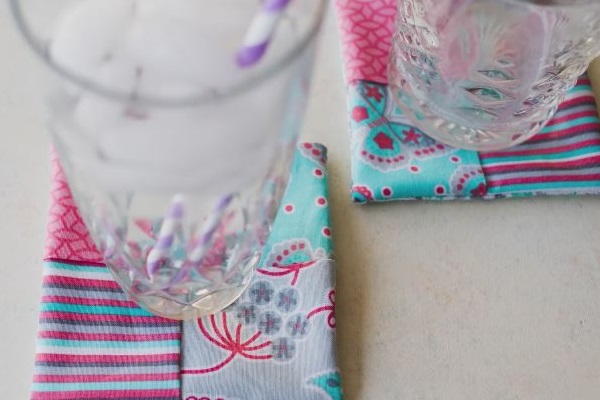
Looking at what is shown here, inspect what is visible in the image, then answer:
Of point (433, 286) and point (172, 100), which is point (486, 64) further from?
point (172, 100)

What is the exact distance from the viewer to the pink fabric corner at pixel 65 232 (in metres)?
0.35

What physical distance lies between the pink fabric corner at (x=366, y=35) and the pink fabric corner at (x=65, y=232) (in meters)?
→ 0.17

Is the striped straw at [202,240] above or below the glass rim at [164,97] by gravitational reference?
below

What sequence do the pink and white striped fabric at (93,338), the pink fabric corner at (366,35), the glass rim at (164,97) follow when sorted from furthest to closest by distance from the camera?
the pink fabric corner at (366,35) → the pink and white striped fabric at (93,338) → the glass rim at (164,97)

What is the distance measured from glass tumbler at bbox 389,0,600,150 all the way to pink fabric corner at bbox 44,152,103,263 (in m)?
0.18

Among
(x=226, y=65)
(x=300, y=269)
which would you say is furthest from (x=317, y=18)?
(x=300, y=269)

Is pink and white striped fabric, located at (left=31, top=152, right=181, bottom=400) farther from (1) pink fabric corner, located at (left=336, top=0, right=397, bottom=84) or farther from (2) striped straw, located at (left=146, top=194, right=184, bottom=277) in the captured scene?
(1) pink fabric corner, located at (left=336, top=0, right=397, bottom=84)

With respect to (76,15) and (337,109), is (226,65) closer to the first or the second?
(76,15)

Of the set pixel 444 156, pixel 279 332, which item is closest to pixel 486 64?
pixel 444 156

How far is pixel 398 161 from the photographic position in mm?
407

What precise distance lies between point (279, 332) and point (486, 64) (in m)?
0.18

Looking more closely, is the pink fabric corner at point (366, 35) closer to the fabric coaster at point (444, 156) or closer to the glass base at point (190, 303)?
the fabric coaster at point (444, 156)

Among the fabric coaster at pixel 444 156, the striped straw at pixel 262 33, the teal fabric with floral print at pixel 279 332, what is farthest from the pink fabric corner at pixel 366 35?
the striped straw at pixel 262 33

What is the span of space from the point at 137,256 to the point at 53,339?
6 centimetres
